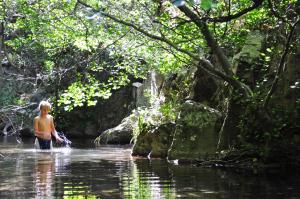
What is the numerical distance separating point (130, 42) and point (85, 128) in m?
14.5

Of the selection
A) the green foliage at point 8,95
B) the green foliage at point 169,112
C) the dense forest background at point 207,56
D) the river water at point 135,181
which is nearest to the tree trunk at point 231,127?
the dense forest background at point 207,56

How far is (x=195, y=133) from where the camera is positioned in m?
10.8

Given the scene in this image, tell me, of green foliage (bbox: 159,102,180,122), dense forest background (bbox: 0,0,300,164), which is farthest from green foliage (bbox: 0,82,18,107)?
green foliage (bbox: 159,102,180,122)

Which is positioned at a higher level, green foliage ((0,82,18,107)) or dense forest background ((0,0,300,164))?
green foliage ((0,82,18,107))

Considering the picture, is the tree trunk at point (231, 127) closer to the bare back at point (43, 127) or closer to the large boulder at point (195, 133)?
the large boulder at point (195, 133)

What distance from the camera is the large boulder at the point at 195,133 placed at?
10.5 metres

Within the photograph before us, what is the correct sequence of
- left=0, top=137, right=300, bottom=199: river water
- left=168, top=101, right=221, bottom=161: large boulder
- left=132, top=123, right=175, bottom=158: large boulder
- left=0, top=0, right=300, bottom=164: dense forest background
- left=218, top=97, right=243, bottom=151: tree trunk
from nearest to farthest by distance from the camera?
left=0, top=137, right=300, bottom=199: river water < left=0, top=0, right=300, bottom=164: dense forest background < left=218, top=97, right=243, bottom=151: tree trunk < left=168, top=101, right=221, bottom=161: large boulder < left=132, top=123, right=175, bottom=158: large boulder

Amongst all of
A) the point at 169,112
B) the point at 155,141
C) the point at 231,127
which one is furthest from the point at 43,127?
the point at 231,127

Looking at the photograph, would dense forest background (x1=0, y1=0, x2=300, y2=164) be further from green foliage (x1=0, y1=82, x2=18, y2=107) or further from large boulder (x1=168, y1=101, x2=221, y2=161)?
green foliage (x1=0, y1=82, x2=18, y2=107)

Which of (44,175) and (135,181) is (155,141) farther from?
(135,181)

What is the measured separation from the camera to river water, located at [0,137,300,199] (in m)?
6.19

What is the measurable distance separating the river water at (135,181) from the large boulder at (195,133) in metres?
0.59

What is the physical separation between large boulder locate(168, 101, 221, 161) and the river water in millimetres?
588

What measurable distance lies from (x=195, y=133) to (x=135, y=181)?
11.7 ft
